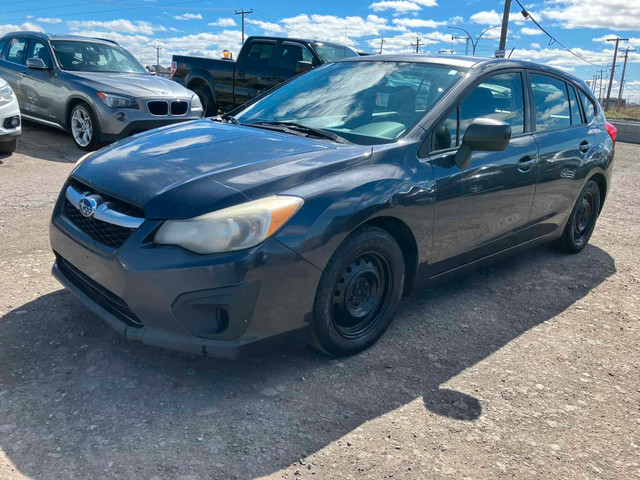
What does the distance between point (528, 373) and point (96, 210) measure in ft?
8.20

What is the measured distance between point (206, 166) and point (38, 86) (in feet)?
25.4

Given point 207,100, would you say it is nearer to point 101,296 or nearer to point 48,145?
point 48,145

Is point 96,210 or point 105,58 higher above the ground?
point 105,58

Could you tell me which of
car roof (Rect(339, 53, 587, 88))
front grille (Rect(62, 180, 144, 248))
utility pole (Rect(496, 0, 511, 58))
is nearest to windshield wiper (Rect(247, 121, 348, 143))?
car roof (Rect(339, 53, 587, 88))

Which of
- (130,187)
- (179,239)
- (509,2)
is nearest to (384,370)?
(179,239)

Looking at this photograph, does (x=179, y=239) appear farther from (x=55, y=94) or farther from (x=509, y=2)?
(x=509, y=2)

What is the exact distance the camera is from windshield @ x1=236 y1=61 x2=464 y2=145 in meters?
3.56

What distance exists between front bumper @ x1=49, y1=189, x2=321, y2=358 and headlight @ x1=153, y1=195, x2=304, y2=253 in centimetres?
4

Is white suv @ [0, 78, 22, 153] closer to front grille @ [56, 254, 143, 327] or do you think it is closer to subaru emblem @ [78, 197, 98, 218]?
front grille @ [56, 254, 143, 327]

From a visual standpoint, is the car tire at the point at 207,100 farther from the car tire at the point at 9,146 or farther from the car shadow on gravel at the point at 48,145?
the car tire at the point at 9,146

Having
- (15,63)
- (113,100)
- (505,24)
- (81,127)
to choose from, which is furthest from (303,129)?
(505,24)

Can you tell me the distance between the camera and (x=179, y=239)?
2.60 metres

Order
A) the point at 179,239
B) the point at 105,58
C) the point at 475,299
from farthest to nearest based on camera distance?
1. the point at 105,58
2. the point at 475,299
3. the point at 179,239

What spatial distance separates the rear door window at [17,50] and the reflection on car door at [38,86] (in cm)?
16
